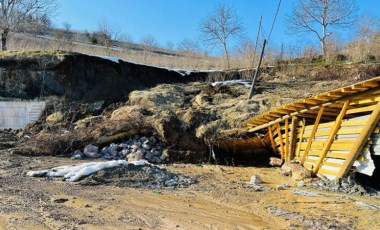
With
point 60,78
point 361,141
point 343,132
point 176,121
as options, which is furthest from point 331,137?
point 60,78

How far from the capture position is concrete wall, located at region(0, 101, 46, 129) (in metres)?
16.6

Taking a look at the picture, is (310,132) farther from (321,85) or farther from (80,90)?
(80,90)

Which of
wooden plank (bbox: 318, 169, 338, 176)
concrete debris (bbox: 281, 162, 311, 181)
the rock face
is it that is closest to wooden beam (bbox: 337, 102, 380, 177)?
wooden plank (bbox: 318, 169, 338, 176)

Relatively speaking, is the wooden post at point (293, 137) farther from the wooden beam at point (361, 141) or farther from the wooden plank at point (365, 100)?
the wooden beam at point (361, 141)

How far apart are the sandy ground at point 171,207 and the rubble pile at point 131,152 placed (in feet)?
11.7

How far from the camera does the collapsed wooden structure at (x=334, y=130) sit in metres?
8.01

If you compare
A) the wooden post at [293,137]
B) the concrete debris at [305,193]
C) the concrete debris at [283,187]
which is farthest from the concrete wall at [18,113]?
the concrete debris at [305,193]

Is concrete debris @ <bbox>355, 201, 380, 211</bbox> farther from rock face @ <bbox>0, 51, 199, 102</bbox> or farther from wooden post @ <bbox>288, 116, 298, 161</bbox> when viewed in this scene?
rock face @ <bbox>0, 51, 199, 102</bbox>

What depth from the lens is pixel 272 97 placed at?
16.2 meters

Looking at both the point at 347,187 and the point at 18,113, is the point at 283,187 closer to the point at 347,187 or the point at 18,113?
the point at 347,187

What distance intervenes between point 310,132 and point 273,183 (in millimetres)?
2035

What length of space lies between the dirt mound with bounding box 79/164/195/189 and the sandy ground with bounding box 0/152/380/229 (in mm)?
316

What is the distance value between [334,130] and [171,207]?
15.7 feet

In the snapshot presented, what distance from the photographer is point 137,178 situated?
8.63m
